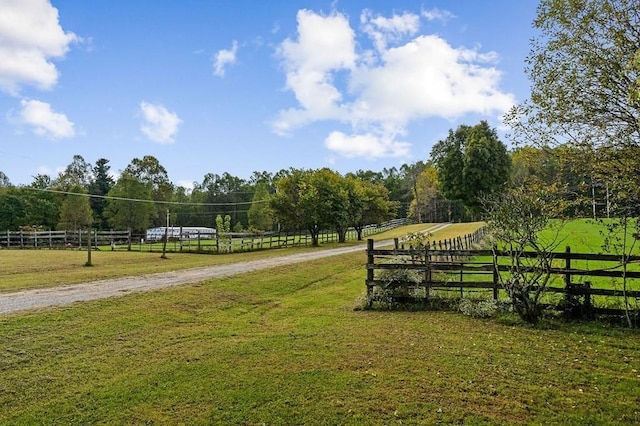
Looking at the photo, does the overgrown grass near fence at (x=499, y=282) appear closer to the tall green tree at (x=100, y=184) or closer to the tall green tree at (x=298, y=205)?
the tall green tree at (x=298, y=205)

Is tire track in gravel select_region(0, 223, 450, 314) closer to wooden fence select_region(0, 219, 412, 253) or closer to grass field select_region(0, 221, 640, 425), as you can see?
grass field select_region(0, 221, 640, 425)

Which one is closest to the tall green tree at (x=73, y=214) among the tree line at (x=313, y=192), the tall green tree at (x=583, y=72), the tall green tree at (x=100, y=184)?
the tree line at (x=313, y=192)

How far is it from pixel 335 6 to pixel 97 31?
11.4 meters

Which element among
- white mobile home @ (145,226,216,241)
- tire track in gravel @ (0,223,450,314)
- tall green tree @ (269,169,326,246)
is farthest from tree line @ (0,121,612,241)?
tire track in gravel @ (0,223,450,314)

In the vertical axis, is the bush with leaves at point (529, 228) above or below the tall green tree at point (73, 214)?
below

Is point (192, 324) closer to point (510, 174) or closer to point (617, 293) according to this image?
point (617, 293)

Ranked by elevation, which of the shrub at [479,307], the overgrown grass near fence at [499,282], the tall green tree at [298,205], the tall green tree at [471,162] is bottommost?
the shrub at [479,307]

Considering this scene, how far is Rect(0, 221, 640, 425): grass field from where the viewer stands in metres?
5.11

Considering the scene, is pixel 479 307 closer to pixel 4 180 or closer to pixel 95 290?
pixel 95 290

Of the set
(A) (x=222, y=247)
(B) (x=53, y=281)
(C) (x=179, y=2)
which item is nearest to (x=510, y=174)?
(A) (x=222, y=247)

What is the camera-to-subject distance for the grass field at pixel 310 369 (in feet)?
16.8

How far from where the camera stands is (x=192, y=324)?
10.2 meters

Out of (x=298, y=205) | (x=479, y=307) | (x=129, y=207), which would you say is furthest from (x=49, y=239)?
(x=479, y=307)

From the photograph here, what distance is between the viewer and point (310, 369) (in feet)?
21.4
